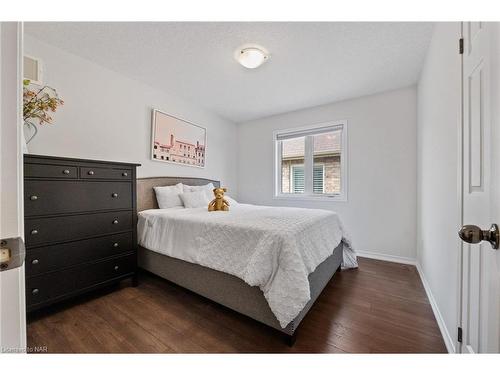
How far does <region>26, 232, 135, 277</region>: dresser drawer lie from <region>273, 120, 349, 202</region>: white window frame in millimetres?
2567

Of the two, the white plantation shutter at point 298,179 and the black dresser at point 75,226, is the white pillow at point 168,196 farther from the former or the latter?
the white plantation shutter at point 298,179

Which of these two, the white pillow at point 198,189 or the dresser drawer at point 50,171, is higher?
the dresser drawer at point 50,171

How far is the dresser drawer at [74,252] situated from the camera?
1499 mm

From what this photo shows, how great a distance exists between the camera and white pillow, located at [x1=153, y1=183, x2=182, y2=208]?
2650 millimetres

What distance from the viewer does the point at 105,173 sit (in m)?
1.87

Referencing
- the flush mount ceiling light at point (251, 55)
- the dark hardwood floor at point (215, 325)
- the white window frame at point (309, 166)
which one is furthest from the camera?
the white window frame at point (309, 166)

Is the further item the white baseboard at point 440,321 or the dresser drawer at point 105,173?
the dresser drawer at point 105,173

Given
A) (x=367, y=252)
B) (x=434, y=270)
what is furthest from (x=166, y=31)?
(x=367, y=252)

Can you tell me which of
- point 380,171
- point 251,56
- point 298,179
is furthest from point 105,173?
point 380,171

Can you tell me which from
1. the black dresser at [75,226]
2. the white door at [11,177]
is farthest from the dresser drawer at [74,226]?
the white door at [11,177]

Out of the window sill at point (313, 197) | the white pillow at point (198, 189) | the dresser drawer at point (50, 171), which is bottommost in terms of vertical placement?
the window sill at point (313, 197)

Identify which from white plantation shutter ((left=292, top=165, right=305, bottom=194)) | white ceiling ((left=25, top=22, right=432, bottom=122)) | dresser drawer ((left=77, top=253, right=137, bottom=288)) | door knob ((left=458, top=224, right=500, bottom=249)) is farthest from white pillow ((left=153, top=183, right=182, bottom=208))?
door knob ((left=458, top=224, right=500, bottom=249))

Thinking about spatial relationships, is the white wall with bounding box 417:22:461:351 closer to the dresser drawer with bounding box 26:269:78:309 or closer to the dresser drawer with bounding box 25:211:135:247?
the dresser drawer with bounding box 25:211:135:247

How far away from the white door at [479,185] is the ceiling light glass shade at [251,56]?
1508 millimetres
